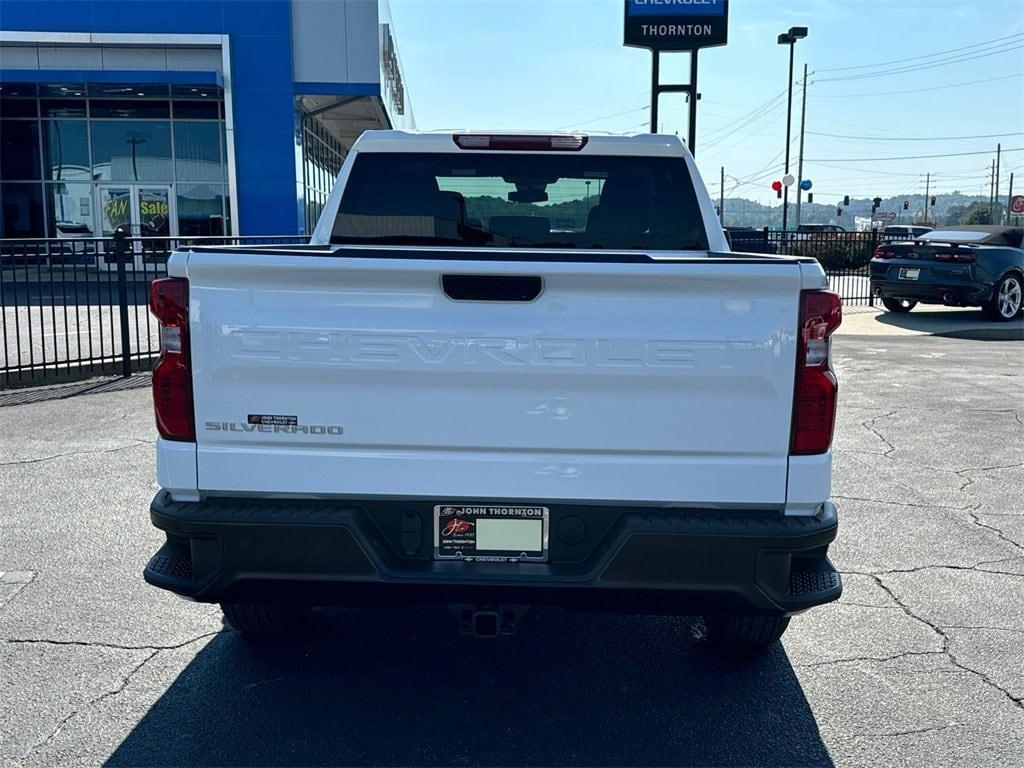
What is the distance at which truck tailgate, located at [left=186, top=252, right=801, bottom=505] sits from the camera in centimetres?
300

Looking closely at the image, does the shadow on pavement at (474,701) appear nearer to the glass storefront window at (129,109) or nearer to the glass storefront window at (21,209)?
the glass storefront window at (129,109)

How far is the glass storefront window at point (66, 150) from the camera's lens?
2684 centimetres

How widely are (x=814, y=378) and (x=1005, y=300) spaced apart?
1569 cm

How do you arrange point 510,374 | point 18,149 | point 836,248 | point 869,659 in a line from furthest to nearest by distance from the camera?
point 18,149 → point 836,248 → point 869,659 → point 510,374

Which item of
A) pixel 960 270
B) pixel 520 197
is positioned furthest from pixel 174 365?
pixel 960 270

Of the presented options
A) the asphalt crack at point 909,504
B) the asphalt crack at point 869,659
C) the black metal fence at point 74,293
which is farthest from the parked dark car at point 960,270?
the asphalt crack at point 869,659

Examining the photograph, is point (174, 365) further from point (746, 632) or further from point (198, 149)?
point (198, 149)

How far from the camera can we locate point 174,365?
10.2 ft

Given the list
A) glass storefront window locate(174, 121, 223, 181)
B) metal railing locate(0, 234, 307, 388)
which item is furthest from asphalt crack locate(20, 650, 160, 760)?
glass storefront window locate(174, 121, 223, 181)

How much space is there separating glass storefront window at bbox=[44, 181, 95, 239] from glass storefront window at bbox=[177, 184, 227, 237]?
262cm

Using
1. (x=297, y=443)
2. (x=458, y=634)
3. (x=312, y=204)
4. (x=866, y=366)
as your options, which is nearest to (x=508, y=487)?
(x=297, y=443)

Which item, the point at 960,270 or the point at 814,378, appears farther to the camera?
the point at 960,270

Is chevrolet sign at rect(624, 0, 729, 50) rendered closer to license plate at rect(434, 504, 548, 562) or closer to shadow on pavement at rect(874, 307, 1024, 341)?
shadow on pavement at rect(874, 307, 1024, 341)

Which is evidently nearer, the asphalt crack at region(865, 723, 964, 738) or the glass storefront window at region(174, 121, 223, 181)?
the asphalt crack at region(865, 723, 964, 738)
